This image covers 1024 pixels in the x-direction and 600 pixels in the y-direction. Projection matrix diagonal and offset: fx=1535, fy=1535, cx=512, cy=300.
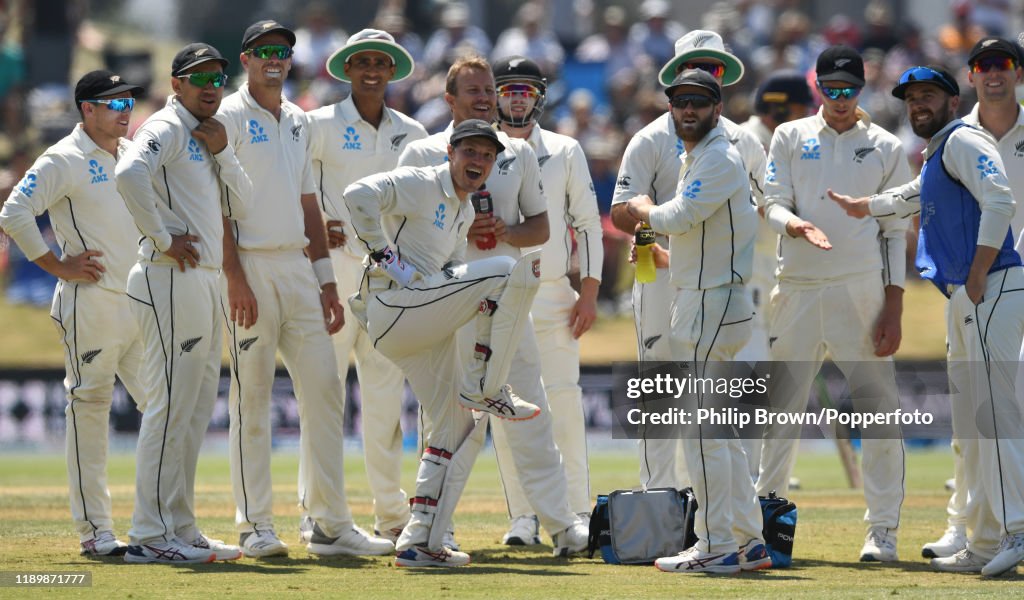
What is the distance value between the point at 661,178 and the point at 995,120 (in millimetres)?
1999

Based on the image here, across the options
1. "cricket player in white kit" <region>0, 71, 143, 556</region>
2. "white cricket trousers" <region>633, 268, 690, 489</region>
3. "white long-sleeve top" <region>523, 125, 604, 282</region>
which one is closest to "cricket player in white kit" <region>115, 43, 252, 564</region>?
"cricket player in white kit" <region>0, 71, 143, 556</region>

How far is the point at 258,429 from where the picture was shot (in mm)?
8984

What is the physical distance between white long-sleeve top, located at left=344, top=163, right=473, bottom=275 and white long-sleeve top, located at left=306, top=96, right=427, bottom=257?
146cm

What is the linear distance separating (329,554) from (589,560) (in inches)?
58.9

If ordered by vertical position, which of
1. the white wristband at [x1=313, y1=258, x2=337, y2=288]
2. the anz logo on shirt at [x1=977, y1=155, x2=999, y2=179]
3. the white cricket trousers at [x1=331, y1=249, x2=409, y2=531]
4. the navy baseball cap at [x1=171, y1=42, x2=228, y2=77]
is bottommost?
the white cricket trousers at [x1=331, y1=249, x2=409, y2=531]

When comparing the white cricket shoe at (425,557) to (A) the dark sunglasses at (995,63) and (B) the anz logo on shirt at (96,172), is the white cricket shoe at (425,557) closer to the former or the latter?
(B) the anz logo on shirt at (96,172)

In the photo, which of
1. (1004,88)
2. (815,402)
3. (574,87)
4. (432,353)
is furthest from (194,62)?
(574,87)

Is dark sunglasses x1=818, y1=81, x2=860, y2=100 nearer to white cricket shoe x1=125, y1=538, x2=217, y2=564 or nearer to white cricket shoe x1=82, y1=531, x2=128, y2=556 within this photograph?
white cricket shoe x1=125, y1=538, x2=217, y2=564

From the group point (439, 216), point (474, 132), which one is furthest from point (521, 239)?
point (474, 132)

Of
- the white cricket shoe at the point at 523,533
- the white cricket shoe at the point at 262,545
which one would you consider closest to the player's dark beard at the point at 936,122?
the white cricket shoe at the point at 523,533

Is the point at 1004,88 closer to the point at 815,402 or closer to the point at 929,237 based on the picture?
the point at 929,237

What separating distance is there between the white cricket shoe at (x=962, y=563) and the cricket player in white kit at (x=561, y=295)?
236 cm

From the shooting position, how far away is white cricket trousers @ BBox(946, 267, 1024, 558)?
8.01 m

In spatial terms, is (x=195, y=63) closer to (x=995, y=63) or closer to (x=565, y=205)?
(x=565, y=205)
